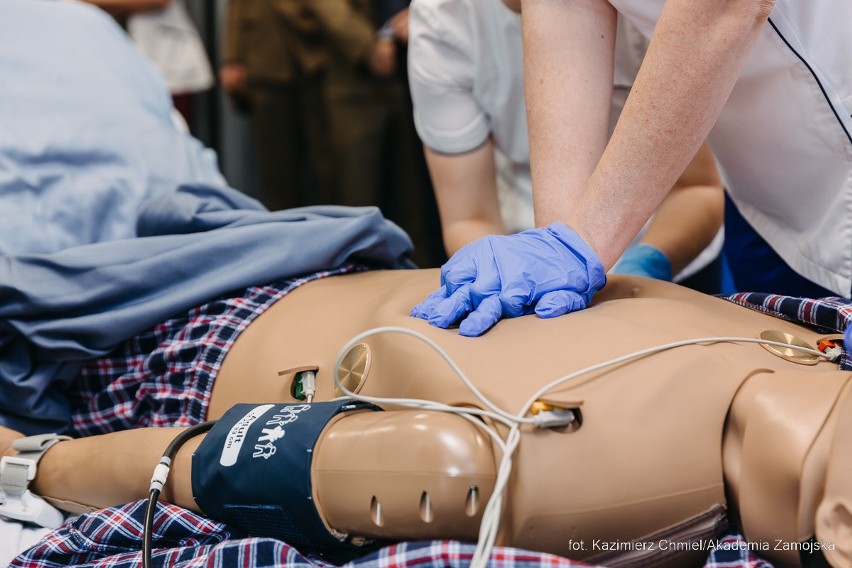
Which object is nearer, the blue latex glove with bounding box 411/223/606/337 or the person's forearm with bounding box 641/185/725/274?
the blue latex glove with bounding box 411/223/606/337

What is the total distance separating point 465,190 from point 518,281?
0.57 metres

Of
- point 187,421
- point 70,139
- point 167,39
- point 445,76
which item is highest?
point 445,76

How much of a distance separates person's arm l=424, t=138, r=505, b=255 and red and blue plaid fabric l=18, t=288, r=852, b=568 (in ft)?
0.94

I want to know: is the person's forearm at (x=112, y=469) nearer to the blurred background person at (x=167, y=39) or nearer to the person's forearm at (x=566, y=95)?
→ the person's forearm at (x=566, y=95)

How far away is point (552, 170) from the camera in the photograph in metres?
1.06

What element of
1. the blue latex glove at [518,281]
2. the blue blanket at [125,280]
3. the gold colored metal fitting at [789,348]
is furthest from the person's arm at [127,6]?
the gold colored metal fitting at [789,348]

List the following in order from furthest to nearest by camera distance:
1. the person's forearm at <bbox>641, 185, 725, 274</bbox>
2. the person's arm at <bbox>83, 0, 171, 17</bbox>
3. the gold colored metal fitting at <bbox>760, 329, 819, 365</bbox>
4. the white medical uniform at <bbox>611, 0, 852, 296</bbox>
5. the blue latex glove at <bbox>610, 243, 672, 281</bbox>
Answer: the person's arm at <bbox>83, 0, 171, 17</bbox> < the person's forearm at <bbox>641, 185, 725, 274</bbox> < the blue latex glove at <bbox>610, 243, 672, 281</bbox> < the white medical uniform at <bbox>611, 0, 852, 296</bbox> < the gold colored metal fitting at <bbox>760, 329, 819, 365</bbox>

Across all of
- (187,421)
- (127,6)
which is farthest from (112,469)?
(127,6)

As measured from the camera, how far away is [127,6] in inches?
111

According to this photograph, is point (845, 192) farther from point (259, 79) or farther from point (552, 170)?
point (259, 79)

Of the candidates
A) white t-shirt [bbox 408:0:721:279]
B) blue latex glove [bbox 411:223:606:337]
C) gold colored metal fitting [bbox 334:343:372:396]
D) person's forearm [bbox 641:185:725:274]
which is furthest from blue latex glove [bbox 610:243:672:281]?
gold colored metal fitting [bbox 334:343:372:396]

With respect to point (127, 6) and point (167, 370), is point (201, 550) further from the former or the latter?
point (127, 6)

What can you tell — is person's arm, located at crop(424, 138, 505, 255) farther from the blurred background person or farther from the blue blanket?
the blurred background person

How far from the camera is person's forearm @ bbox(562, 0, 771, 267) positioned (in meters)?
0.90
